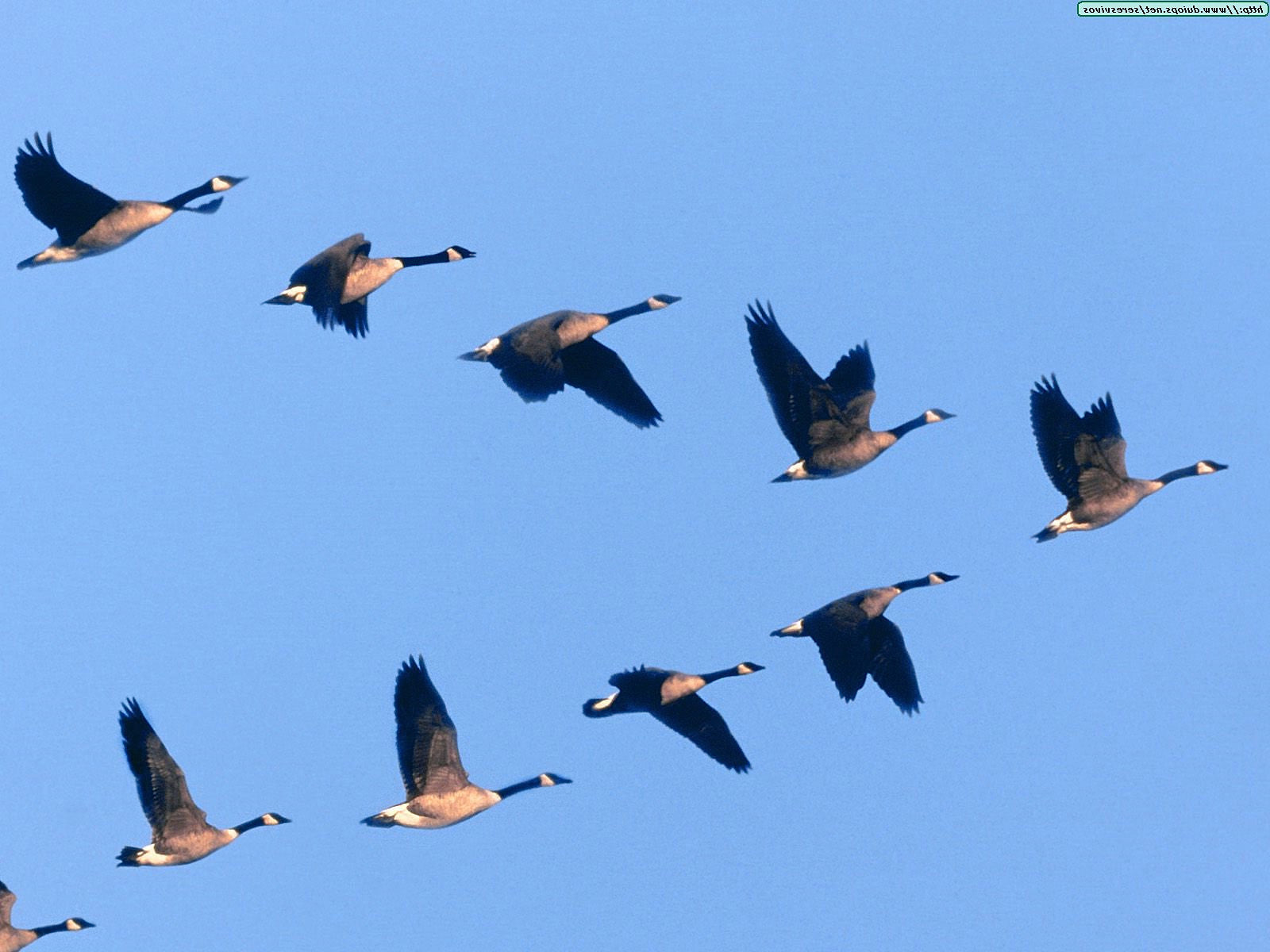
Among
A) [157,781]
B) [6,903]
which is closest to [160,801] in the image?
[157,781]

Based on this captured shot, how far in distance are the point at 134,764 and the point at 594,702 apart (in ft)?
13.7

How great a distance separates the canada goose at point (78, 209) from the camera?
59.0 feet

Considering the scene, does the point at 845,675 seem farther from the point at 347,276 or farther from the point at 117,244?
the point at 117,244

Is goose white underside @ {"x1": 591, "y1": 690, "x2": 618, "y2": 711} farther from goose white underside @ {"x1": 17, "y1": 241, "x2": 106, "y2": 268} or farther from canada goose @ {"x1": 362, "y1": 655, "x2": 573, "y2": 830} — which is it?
goose white underside @ {"x1": 17, "y1": 241, "x2": 106, "y2": 268}

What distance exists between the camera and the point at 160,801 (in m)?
18.4

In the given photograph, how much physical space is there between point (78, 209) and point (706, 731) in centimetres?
754

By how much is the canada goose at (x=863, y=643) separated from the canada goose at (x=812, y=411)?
125 centimetres

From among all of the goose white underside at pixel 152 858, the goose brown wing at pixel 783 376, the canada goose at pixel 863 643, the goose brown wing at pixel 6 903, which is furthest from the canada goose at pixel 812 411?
the goose brown wing at pixel 6 903

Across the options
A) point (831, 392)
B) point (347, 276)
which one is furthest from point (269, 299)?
point (831, 392)

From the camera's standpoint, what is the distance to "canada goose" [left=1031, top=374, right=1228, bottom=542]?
18703mm

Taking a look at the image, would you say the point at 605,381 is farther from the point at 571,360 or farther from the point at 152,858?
the point at 152,858

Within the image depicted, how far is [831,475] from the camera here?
19016mm

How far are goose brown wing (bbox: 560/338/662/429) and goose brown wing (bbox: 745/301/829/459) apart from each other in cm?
184

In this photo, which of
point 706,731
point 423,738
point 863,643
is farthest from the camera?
point 706,731
